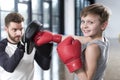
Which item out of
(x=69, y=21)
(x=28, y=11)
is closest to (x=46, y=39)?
(x=28, y=11)

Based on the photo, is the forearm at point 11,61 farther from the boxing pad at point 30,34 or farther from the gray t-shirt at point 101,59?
the gray t-shirt at point 101,59

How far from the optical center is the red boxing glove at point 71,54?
56.3 inches

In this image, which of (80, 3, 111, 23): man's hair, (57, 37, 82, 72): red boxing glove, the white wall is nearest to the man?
(57, 37, 82, 72): red boxing glove

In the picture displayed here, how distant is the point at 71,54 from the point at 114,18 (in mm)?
16126

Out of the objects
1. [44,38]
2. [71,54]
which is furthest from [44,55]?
[71,54]

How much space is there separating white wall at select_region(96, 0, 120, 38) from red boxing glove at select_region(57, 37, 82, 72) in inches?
612

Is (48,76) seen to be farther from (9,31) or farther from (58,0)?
(58,0)

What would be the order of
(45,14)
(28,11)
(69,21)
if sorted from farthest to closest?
(69,21) < (45,14) < (28,11)

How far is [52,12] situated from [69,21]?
0.93 m

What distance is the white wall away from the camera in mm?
16891

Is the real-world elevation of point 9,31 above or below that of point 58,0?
below

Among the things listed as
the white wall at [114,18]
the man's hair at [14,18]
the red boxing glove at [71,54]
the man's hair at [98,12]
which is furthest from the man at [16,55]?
the white wall at [114,18]

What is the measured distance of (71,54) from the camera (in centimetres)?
145

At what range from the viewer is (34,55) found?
1992 millimetres
